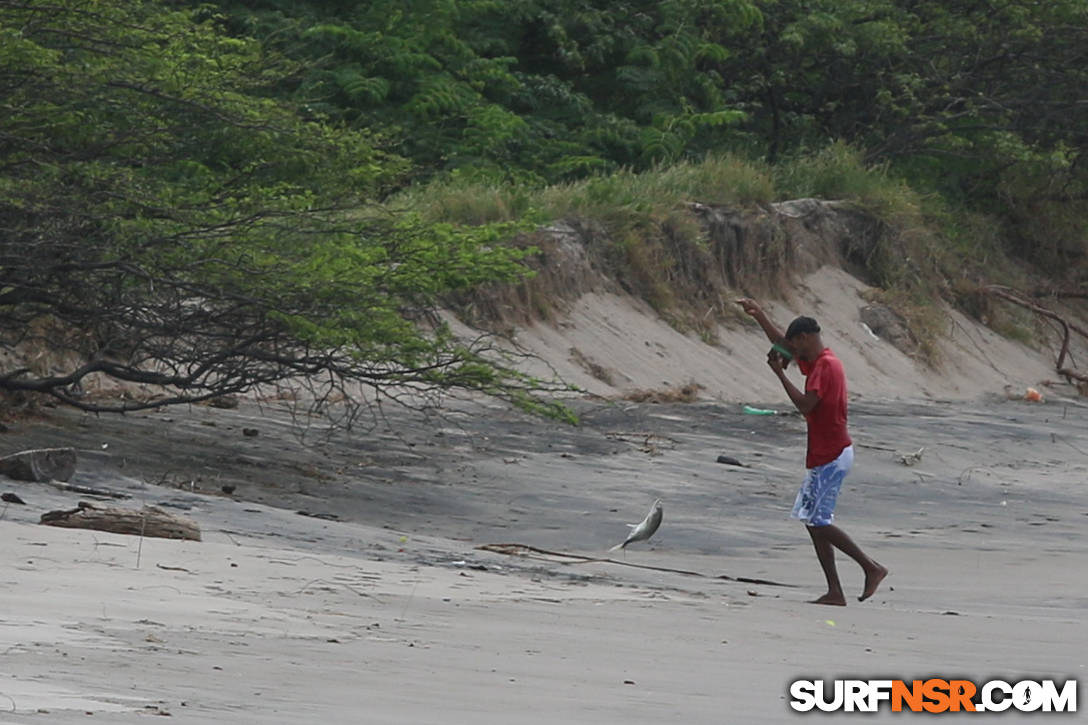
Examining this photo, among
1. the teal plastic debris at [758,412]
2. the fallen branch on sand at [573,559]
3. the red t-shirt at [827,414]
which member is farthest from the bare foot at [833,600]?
the teal plastic debris at [758,412]

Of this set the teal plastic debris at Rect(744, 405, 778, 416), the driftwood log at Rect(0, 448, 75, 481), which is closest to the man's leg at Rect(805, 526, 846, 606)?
the driftwood log at Rect(0, 448, 75, 481)

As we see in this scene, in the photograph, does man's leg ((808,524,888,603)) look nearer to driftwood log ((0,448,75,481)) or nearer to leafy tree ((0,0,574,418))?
driftwood log ((0,448,75,481))

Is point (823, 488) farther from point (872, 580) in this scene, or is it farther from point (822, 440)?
point (872, 580)

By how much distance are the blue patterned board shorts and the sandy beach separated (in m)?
0.46

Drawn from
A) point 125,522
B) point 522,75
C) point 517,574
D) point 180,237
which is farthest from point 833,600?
point 522,75

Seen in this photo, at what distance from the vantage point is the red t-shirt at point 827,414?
30.4 ft

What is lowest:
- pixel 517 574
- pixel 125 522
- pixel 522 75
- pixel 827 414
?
pixel 522 75

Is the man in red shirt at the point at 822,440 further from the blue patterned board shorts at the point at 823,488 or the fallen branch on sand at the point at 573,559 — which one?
the fallen branch on sand at the point at 573,559

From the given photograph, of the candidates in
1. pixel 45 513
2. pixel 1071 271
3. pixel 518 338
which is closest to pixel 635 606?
pixel 45 513

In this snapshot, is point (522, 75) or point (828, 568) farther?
point (522, 75)

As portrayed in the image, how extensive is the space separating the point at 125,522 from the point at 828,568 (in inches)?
141

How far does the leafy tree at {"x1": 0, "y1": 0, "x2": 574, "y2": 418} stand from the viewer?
12758mm

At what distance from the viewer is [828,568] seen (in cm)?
926

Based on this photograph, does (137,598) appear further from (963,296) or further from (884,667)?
(963,296)
